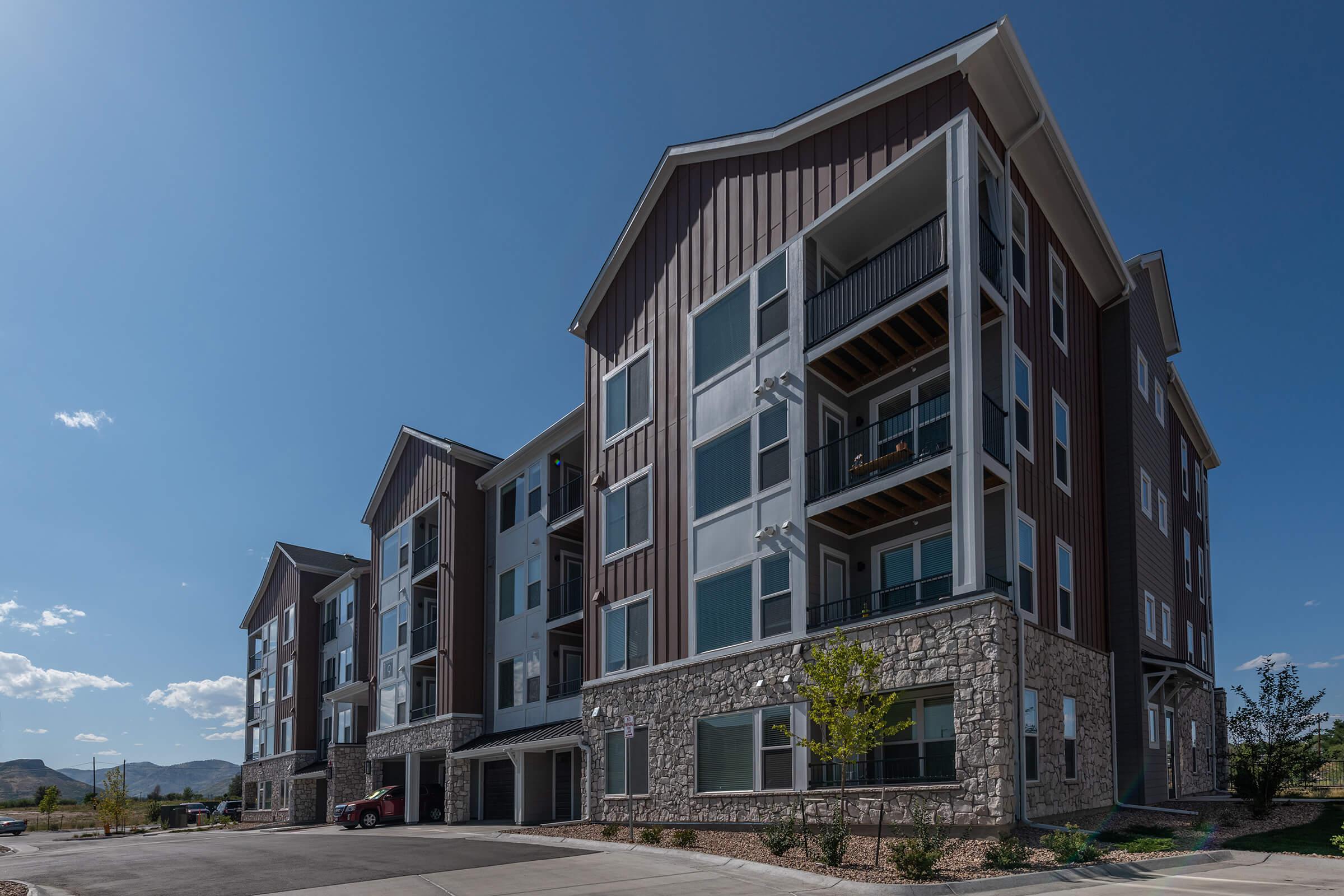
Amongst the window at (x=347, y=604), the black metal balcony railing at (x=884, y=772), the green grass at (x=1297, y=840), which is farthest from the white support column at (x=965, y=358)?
the window at (x=347, y=604)

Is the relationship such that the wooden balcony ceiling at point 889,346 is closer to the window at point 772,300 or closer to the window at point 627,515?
the window at point 772,300

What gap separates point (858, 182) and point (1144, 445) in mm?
11511

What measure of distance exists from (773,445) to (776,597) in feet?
10.4

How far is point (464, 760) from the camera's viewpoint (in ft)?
110

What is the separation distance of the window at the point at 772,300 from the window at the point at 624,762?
968cm

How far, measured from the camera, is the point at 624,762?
25.3 m

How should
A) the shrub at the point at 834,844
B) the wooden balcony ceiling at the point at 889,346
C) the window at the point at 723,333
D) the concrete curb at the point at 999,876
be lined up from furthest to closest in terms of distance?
1. the window at the point at 723,333
2. the wooden balcony ceiling at the point at 889,346
3. the shrub at the point at 834,844
4. the concrete curb at the point at 999,876

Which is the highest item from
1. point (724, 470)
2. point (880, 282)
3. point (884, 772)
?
point (880, 282)

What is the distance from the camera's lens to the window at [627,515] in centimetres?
2552

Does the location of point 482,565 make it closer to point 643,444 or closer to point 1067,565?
point 643,444

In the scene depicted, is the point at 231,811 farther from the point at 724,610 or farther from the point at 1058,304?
the point at 1058,304

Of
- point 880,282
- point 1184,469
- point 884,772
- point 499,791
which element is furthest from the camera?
point 1184,469

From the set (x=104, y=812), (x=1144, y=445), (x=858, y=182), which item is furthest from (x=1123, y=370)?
(x=104, y=812)

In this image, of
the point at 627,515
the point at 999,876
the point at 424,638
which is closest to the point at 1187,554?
the point at 627,515
